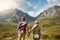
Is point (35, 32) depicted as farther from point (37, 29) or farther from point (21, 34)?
point (21, 34)

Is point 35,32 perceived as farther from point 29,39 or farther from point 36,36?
point 29,39

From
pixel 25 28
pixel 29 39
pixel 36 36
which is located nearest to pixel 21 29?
pixel 25 28

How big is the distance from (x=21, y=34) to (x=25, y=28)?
548mm

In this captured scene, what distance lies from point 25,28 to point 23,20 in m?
0.72

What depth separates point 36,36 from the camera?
16.8 meters

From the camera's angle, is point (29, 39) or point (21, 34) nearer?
point (21, 34)

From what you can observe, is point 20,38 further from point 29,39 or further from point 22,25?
point 29,39

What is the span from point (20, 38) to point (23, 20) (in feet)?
4.54

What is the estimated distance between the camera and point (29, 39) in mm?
23734

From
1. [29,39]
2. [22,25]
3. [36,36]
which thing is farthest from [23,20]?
[29,39]

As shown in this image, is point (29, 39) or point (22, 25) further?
point (29, 39)

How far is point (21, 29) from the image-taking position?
57.8 feet

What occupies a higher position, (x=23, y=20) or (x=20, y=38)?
(x=23, y=20)

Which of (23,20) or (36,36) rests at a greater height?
(23,20)
